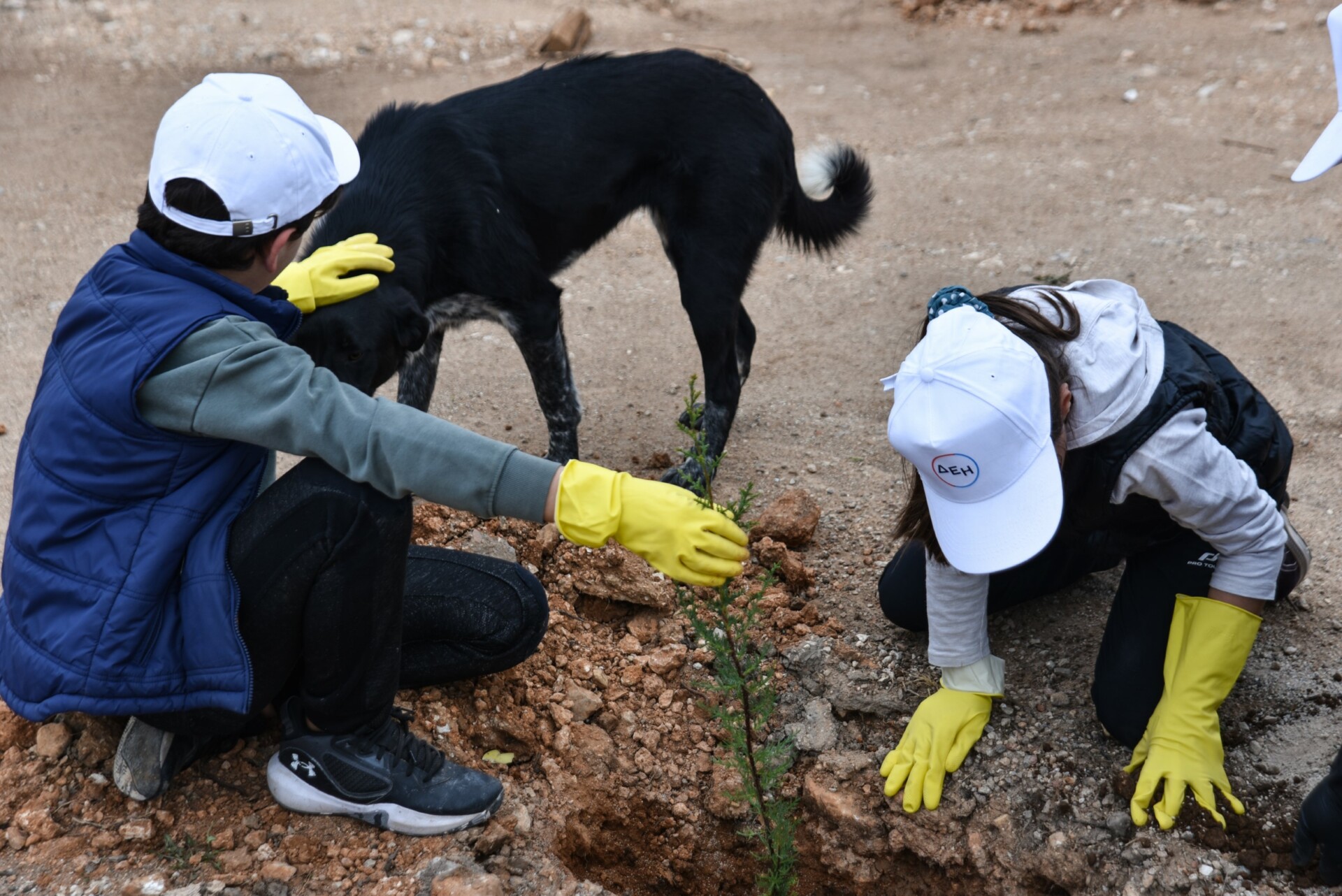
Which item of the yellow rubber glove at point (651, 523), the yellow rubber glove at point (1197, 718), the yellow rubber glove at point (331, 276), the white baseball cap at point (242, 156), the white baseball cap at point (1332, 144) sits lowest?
the yellow rubber glove at point (1197, 718)

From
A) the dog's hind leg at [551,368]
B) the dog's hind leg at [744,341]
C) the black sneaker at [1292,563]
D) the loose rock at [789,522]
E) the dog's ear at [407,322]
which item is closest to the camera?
the black sneaker at [1292,563]

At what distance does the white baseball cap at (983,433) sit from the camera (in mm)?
1876

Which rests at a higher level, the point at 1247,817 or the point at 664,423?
the point at 1247,817

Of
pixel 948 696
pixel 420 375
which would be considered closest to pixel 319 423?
pixel 948 696

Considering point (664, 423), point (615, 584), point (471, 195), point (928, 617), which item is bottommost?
point (664, 423)

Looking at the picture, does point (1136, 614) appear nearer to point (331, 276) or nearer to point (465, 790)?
point (465, 790)

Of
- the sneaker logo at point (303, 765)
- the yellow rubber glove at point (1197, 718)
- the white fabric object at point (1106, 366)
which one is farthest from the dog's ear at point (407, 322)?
the yellow rubber glove at point (1197, 718)

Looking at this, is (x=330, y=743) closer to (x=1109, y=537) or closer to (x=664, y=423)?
(x=1109, y=537)

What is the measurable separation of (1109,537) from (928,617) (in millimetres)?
486

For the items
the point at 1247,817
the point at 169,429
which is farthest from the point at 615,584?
the point at 1247,817

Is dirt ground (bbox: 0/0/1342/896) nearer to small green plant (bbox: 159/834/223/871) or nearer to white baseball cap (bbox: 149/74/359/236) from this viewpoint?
small green plant (bbox: 159/834/223/871)

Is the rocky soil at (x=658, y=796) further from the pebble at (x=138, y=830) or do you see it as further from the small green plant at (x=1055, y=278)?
the small green plant at (x=1055, y=278)

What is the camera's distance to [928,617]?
8.29 ft

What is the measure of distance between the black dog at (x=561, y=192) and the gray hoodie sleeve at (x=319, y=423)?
138 cm
